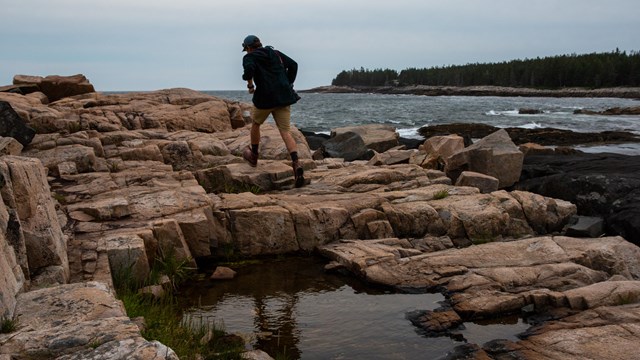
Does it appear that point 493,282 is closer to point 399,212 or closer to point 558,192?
point 399,212

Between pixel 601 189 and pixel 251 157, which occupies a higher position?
pixel 251 157

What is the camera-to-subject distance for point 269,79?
1059 centimetres

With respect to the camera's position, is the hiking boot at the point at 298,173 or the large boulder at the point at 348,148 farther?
the large boulder at the point at 348,148

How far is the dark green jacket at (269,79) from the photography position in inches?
414

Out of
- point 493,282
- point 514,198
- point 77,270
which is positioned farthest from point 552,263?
point 77,270

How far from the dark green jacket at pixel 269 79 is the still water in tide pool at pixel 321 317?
3.71 metres

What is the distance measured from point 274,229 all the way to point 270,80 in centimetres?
311

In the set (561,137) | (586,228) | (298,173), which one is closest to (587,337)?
(586,228)

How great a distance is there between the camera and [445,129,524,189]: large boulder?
14102mm

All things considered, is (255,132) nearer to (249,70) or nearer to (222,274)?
(249,70)

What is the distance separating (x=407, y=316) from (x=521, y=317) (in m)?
1.38

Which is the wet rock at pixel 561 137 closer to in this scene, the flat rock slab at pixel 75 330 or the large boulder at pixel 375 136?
the large boulder at pixel 375 136

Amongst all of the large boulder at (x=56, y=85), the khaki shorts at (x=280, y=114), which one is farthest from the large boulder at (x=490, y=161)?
the large boulder at (x=56, y=85)

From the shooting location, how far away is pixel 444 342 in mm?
5949
